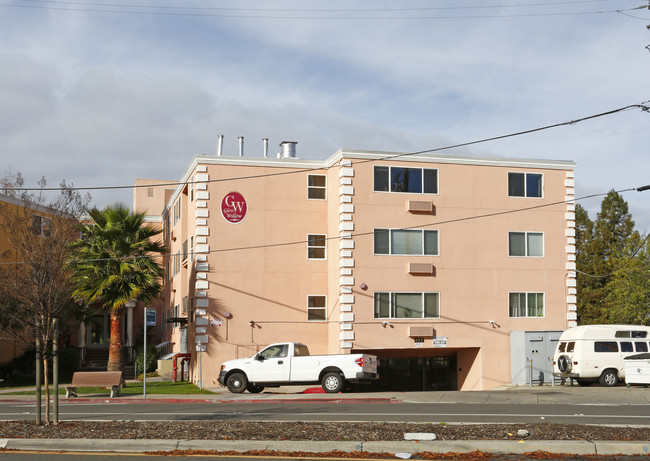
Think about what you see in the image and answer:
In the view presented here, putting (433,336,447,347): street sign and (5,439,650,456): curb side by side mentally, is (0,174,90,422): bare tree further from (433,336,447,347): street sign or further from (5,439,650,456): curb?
(433,336,447,347): street sign

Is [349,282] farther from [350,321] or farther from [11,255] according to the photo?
[11,255]

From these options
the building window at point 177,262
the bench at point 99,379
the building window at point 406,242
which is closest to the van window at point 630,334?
the building window at point 406,242

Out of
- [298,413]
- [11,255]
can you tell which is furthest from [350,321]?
[11,255]

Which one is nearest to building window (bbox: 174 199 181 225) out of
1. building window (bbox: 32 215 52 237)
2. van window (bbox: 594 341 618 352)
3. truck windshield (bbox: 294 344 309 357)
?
truck windshield (bbox: 294 344 309 357)

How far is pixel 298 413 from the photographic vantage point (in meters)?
18.7

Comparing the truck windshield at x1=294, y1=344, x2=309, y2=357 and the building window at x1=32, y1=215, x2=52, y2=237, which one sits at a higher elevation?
the building window at x1=32, y1=215, x2=52, y2=237

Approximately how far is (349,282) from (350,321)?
5.05 feet

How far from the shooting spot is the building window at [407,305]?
33.0 metres

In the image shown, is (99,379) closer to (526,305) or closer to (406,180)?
(406,180)

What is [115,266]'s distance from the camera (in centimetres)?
3559

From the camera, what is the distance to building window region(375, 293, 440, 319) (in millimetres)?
32969

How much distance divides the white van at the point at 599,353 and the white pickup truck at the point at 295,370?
26.9ft

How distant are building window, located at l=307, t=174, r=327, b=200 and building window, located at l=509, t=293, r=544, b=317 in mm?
9089

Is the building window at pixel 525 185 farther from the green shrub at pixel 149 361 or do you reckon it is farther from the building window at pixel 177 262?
the green shrub at pixel 149 361
